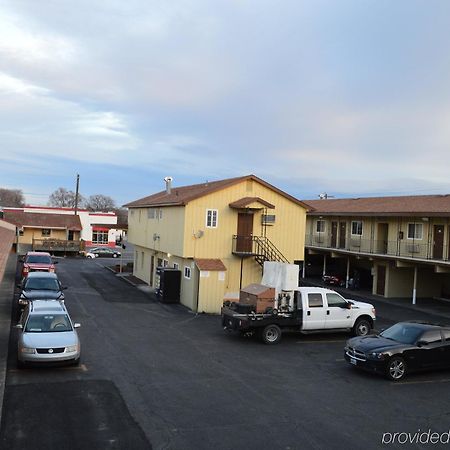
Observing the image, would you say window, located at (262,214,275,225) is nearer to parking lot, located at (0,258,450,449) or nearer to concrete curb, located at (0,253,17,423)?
parking lot, located at (0,258,450,449)

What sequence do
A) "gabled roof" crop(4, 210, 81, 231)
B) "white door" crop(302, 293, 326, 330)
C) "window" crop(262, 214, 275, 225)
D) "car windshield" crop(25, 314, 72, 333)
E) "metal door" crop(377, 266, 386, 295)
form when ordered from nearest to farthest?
1. "car windshield" crop(25, 314, 72, 333)
2. "white door" crop(302, 293, 326, 330)
3. "window" crop(262, 214, 275, 225)
4. "metal door" crop(377, 266, 386, 295)
5. "gabled roof" crop(4, 210, 81, 231)

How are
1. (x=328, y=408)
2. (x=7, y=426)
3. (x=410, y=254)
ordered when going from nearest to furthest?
(x=7, y=426)
(x=328, y=408)
(x=410, y=254)

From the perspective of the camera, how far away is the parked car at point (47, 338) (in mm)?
13125

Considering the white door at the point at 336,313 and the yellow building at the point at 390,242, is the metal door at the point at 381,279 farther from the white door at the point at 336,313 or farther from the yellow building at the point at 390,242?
the white door at the point at 336,313

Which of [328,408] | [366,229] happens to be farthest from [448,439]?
[366,229]

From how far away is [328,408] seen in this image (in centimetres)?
1127

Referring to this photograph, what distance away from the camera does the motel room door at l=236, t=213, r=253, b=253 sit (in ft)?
89.8

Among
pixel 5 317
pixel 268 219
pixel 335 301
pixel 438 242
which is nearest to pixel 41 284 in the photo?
pixel 5 317

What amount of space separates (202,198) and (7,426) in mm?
18078

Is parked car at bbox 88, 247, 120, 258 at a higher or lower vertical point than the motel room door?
lower

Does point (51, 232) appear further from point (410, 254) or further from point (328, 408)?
point (328, 408)

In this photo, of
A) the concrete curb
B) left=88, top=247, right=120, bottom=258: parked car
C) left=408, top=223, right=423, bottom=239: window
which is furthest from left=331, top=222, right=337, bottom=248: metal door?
left=88, top=247, right=120, bottom=258: parked car

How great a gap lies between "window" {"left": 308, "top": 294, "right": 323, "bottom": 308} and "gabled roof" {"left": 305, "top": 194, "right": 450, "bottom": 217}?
10712mm

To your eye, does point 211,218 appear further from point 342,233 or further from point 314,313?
point 342,233
